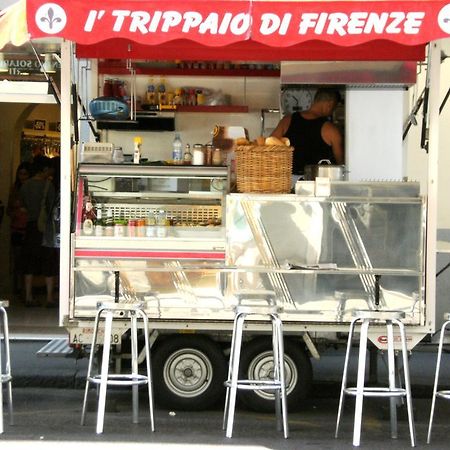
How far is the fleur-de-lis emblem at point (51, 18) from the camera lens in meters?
6.79

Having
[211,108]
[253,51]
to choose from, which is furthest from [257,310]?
[211,108]

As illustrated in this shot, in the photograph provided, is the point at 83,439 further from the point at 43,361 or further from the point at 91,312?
the point at 43,361

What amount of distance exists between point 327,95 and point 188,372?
9.59 feet

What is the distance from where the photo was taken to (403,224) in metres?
7.52

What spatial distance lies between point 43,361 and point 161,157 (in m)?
2.37

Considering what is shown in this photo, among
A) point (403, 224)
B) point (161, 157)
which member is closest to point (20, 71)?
point (161, 157)

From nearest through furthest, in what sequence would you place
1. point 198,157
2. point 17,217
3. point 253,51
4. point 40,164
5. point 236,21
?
point 236,21 < point 198,157 < point 253,51 < point 17,217 < point 40,164

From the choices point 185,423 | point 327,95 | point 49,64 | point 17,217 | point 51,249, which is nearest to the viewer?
point 185,423

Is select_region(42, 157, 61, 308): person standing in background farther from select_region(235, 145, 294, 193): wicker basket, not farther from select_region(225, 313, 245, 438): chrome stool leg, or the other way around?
select_region(225, 313, 245, 438): chrome stool leg

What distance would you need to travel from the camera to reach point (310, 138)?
29.2ft

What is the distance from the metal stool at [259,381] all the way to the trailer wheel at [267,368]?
1.62 feet

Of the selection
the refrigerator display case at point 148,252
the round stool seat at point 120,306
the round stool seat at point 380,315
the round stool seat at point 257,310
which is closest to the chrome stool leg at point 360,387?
the round stool seat at point 380,315

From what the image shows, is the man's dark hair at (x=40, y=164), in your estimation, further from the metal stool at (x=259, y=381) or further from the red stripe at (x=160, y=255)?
the metal stool at (x=259, y=381)

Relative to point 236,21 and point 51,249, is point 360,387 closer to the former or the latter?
point 236,21
